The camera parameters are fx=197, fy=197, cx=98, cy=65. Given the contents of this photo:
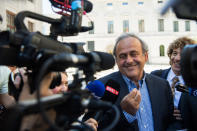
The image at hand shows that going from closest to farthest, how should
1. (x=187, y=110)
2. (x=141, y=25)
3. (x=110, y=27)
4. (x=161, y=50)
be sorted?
(x=187, y=110) → (x=161, y=50) → (x=141, y=25) → (x=110, y=27)

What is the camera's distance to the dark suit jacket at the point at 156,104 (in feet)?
5.76

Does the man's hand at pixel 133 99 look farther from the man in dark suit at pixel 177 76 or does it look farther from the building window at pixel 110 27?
the building window at pixel 110 27

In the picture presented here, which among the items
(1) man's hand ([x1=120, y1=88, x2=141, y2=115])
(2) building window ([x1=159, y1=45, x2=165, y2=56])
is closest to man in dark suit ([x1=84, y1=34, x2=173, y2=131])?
(1) man's hand ([x1=120, y1=88, x2=141, y2=115])

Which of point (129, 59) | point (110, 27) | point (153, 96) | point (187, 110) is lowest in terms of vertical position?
point (187, 110)

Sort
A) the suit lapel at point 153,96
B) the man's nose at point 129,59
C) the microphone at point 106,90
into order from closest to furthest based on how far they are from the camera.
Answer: the microphone at point 106,90 → the suit lapel at point 153,96 → the man's nose at point 129,59

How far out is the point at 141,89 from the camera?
2039 mm

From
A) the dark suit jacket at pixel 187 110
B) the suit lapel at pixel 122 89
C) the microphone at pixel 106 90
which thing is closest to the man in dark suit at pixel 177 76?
the dark suit jacket at pixel 187 110

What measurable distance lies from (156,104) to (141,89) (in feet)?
0.69

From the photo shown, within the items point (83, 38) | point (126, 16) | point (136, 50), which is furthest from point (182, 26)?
point (136, 50)

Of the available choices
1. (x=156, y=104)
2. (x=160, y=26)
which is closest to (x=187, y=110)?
(x=156, y=104)

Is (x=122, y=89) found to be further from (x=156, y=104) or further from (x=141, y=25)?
(x=141, y=25)

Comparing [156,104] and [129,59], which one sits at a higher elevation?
[129,59]

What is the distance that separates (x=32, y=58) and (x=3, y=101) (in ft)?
6.15

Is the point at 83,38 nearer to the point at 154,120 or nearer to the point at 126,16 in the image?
the point at 126,16
